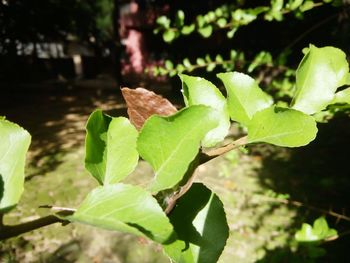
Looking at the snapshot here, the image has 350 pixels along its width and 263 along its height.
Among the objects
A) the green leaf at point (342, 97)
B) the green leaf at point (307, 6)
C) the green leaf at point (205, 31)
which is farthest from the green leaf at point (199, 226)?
the green leaf at point (205, 31)

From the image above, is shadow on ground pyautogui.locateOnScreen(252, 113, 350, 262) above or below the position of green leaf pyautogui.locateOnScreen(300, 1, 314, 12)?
below

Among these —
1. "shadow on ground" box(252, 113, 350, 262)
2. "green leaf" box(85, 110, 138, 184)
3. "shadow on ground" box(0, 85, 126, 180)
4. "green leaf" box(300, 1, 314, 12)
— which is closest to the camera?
"green leaf" box(85, 110, 138, 184)

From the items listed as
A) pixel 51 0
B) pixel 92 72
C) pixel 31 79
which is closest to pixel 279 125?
pixel 51 0

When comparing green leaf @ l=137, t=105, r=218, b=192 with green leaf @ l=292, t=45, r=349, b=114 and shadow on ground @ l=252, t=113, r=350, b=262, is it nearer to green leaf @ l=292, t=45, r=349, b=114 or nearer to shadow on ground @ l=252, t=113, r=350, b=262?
green leaf @ l=292, t=45, r=349, b=114

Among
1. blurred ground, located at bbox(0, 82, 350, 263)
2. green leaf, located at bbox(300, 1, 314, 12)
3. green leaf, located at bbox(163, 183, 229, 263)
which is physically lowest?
blurred ground, located at bbox(0, 82, 350, 263)

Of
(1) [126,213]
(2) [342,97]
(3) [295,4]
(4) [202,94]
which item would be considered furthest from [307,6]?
(1) [126,213]

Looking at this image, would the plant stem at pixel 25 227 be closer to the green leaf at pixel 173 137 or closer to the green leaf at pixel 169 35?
the green leaf at pixel 173 137

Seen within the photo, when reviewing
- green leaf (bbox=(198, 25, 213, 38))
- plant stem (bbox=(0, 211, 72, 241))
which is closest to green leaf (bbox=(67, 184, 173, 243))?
plant stem (bbox=(0, 211, 72, 241))
